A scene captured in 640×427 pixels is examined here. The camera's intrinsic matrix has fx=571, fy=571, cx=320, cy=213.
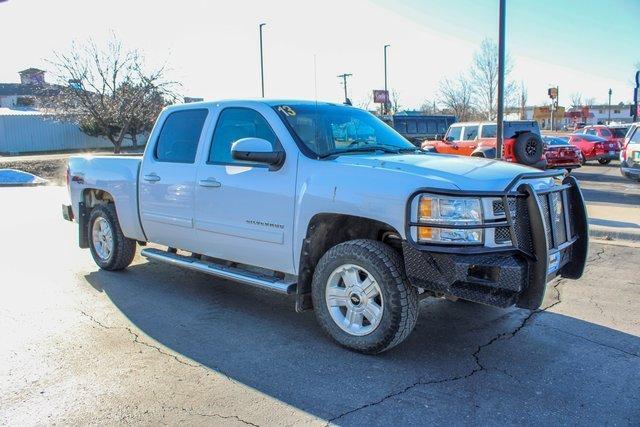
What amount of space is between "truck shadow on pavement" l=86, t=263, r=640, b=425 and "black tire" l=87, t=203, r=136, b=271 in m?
0.97

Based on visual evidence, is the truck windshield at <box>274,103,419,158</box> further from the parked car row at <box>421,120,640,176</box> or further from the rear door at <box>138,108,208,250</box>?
the parked car row at <box>421,120,640,176</box>

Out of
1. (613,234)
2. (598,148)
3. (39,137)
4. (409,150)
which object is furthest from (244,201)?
(39,137)

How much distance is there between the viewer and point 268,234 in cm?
474

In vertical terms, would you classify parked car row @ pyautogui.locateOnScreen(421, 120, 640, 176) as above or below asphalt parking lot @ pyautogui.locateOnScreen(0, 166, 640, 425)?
above

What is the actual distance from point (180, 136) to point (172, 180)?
49 cm

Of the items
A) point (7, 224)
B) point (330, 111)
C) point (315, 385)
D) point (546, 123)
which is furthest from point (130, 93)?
point (546, 123)

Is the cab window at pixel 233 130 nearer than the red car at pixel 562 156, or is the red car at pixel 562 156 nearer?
the cab window at pixel 233 130

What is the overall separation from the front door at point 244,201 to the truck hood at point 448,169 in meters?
0.60

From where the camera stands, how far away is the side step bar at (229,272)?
15.2ft

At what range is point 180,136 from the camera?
18.9 ft

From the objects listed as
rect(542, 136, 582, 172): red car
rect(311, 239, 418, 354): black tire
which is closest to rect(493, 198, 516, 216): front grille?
rect(311, 239, 418, 354): black tire

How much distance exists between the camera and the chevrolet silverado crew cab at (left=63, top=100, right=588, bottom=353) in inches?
149

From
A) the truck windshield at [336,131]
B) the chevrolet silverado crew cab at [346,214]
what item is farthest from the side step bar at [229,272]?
the truck windshield at [336,131]

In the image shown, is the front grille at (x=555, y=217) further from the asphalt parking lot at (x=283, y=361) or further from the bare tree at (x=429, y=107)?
the bare tree at (x=429, y=107)
